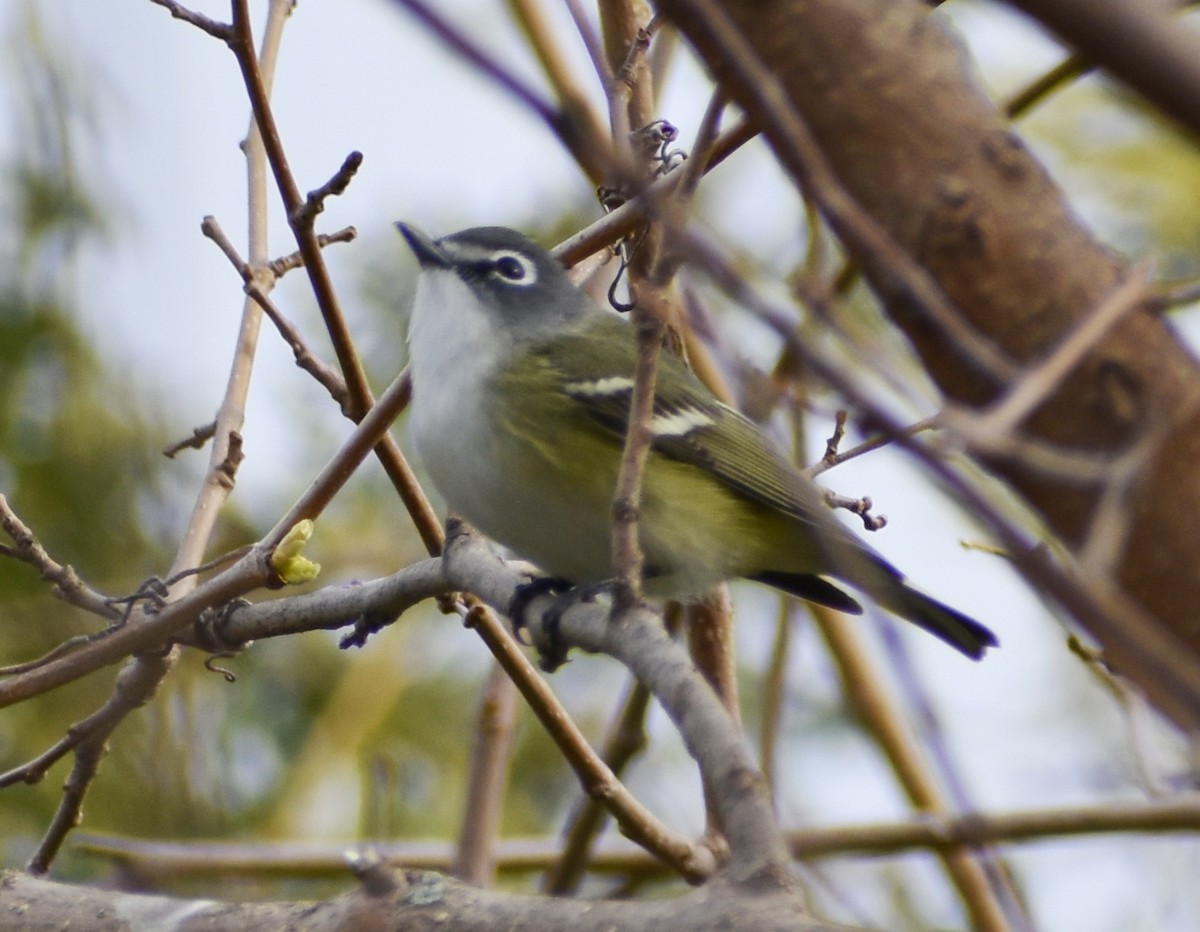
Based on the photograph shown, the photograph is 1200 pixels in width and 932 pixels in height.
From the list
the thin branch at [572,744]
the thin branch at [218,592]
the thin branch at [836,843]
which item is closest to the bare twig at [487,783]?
the thin branch at [836,843]

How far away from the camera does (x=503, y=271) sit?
4.17 m

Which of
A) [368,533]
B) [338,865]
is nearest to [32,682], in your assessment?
[338,865]

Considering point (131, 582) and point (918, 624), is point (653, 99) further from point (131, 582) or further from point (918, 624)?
point (131, 582)

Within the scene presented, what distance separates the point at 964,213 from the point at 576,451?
96.3 inches

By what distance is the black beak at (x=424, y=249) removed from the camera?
413 centimetres

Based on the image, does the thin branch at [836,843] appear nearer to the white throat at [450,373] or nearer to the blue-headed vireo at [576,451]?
the blue-headed vireo at [576,451]

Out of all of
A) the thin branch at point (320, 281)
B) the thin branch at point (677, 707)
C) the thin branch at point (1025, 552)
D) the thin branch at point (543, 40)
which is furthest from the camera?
the thin branch at point (543, 40)

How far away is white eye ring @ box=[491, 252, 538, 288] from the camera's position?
415 centimetres

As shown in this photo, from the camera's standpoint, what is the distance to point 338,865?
372 cm

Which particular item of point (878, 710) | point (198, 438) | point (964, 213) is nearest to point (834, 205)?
point (964, 213)

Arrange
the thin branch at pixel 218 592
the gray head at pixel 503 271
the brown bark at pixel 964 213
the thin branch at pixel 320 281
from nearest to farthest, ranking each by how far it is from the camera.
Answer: the brown bark at pixel 964 213, the thin branch at pixel 218 592, the thin branch at pixel 320 281, the gray head at pixel 503 271

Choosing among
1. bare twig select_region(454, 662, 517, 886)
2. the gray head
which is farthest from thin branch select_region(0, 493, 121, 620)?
the gray head

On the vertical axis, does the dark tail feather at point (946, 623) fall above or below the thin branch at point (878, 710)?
above

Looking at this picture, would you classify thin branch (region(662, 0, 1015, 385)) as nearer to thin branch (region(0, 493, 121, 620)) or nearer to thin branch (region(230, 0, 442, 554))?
thin branch (region(230, 0, 442, 554))
